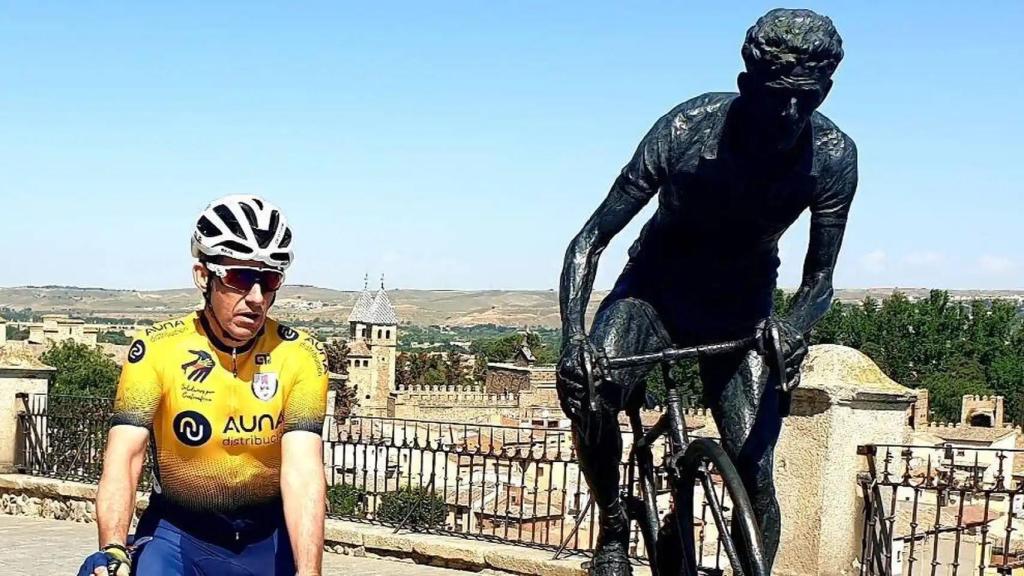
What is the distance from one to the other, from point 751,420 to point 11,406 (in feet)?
33.2

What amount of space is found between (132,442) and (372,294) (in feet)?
359

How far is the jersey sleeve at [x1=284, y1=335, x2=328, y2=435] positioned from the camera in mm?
3815

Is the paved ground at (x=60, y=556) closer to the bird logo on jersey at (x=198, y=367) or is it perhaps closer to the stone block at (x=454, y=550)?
the stone block at (x=454, y=550)

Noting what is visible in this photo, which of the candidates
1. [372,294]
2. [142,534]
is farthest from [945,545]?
Result: [372,294]

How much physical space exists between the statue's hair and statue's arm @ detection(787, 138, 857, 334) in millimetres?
475

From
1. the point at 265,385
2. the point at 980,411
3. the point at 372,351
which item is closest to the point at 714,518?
the point at 265,385

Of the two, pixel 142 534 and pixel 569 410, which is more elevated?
pixel 569 410

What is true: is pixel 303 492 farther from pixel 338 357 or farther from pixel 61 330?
pixel 61 330

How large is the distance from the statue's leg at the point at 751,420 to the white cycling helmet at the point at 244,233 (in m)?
1.76

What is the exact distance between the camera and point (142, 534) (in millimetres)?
3797

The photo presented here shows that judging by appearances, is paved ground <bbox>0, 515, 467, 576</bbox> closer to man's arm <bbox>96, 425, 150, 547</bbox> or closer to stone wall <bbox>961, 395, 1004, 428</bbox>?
man's arm <bbox>96, 425, 150, 547</bbox>

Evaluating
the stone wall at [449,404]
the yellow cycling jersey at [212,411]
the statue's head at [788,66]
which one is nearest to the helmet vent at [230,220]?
the yellow cycling jersey at [212,411]

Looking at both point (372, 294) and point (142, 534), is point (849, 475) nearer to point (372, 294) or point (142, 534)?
point (142, 534)

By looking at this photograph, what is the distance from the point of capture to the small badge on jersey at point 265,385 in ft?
12.4
